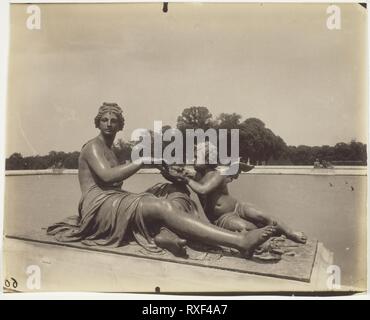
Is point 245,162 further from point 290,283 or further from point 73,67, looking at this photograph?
point 73,67

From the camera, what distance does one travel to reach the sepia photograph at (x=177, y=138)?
411 cm

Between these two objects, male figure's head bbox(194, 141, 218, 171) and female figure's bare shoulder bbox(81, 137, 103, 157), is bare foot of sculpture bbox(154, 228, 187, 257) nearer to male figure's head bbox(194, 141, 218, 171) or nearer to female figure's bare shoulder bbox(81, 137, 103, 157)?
male figure's head bbox(194, 141, 218, 171)

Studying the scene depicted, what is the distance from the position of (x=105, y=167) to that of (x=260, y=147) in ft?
4.89

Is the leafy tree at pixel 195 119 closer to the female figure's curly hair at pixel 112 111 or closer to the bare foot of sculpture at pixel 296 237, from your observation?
the female figure's curly hair at pixel 112 111

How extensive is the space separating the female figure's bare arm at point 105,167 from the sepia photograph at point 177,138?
0.01m

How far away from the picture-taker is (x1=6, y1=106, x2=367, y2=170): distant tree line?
4.23 metres

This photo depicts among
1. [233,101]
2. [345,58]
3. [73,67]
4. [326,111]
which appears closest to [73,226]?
[73,67]

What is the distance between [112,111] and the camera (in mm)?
4246

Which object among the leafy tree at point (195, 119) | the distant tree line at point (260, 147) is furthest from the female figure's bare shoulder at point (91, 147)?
the leafy tree at point (195, 119)

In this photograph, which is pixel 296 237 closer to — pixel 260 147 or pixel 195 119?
pixel 260 147

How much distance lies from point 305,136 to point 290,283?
139 cm

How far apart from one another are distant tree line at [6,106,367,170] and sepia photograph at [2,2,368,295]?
0.01 meters

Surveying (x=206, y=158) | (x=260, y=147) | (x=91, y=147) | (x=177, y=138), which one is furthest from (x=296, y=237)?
(x=91, y=147)

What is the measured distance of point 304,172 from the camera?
4254 millimetres
